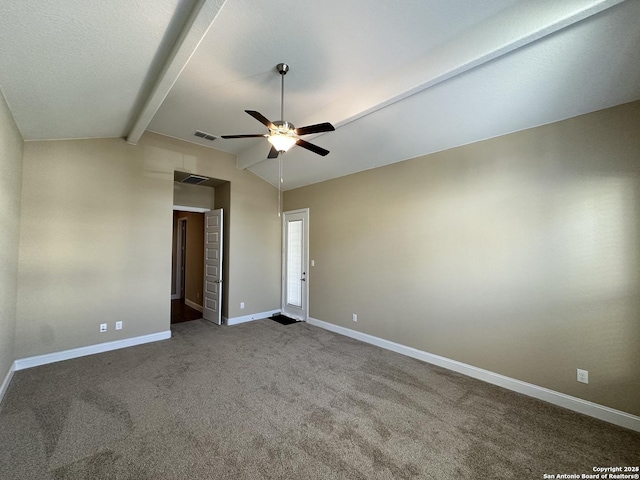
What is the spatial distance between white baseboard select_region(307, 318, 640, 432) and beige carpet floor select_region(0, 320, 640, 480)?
84mm

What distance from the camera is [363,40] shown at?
233 cm

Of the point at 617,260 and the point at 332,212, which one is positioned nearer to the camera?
the point at 617,260

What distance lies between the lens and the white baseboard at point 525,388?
93.0 inches

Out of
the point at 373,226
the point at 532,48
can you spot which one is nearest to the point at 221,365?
the point at 373,226

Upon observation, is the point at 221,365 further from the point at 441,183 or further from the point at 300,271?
the point at 441,183

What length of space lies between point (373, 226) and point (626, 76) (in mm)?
2975

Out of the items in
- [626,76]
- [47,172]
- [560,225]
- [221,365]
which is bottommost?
[221,365]

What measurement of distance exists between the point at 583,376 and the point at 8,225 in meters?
6.08

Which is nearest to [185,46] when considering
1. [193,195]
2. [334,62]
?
[334,62]

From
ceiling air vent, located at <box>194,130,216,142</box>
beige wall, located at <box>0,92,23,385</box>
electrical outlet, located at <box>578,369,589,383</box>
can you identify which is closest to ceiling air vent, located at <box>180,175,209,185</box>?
ceiling air vent, located at <box>194,130,216,142</box>

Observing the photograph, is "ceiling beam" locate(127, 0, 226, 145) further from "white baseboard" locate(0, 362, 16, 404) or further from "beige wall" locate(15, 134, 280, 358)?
"white baseboard" locate(0, 362, 16, 404)

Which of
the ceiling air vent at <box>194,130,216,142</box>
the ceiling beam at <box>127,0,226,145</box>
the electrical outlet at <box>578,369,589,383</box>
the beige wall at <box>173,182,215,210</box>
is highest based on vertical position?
the ceiling air vent at <box>194,130,216,142</box>

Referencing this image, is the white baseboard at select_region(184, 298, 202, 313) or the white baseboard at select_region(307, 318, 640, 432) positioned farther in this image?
the white baseboard at select_region(184, 298, 202, 313)

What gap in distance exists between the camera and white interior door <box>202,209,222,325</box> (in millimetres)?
5340
